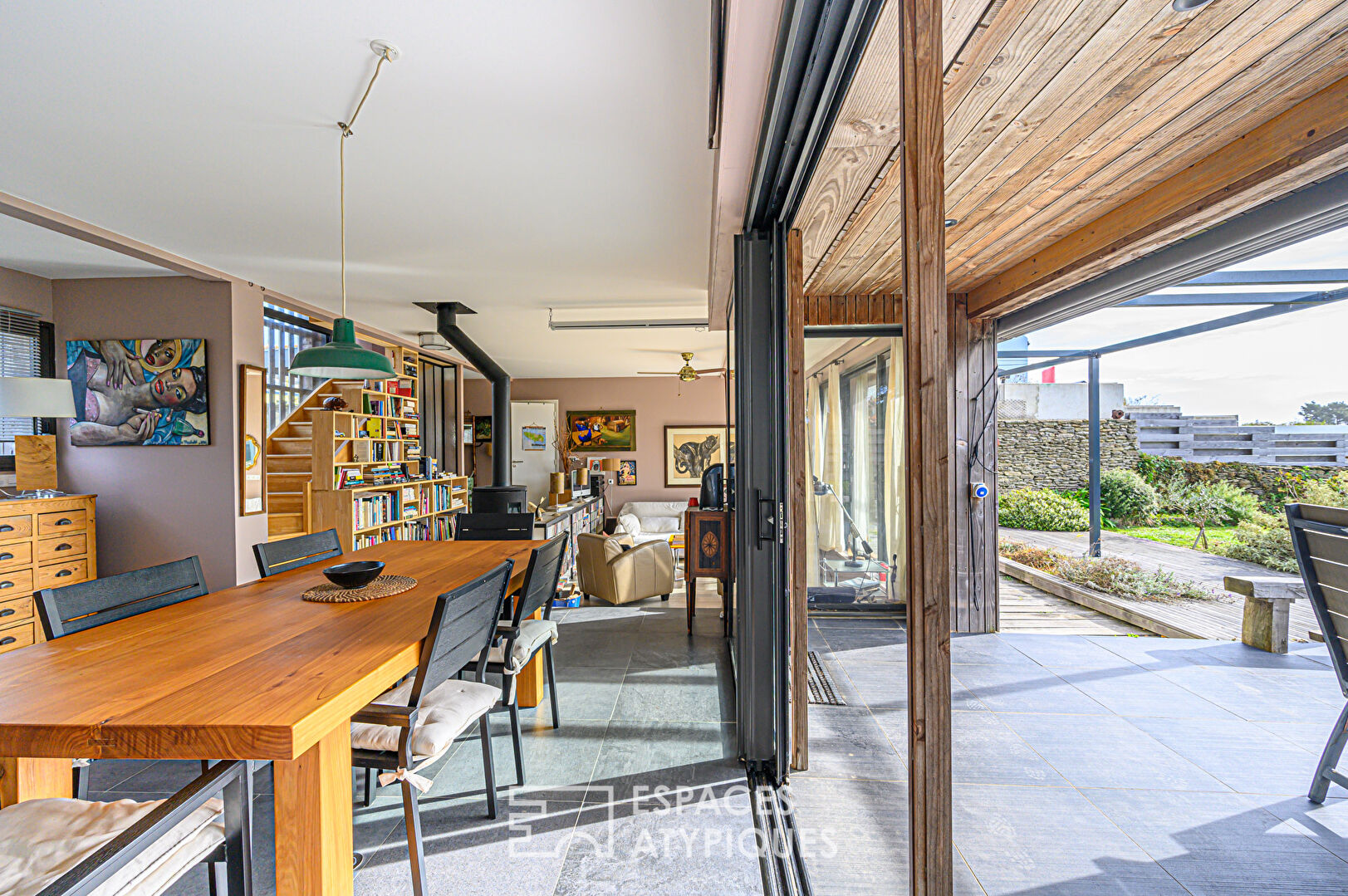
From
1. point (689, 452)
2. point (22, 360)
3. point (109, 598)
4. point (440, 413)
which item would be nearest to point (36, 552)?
point (22, 360)

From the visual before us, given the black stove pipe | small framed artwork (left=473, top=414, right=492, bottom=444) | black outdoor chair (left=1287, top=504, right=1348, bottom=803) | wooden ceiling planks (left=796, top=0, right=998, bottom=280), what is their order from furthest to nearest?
small framed artwork (left=473, top=414, right=492, bottom=444) → the black stove pipe → wooden ceiling planks (left=796, top=0, right=998, bottom=280) → black outdoor chair (left=1287, top=504, right=1348, bottom=803)

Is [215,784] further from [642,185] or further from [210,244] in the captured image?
[210,244]

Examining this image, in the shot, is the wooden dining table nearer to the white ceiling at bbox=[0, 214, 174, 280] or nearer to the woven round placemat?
the woven round placemat

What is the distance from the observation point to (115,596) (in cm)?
189

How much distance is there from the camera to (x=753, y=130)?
1.74 m

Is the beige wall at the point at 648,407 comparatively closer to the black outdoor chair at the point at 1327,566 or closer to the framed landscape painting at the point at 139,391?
the framed landscape painting at the point at 139,391

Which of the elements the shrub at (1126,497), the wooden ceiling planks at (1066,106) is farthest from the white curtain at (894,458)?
the shrub at (1126,497)

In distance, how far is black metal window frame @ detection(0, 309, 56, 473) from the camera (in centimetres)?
386

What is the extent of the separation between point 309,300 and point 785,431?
4386 millimetres

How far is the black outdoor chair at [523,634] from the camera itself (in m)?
2.24

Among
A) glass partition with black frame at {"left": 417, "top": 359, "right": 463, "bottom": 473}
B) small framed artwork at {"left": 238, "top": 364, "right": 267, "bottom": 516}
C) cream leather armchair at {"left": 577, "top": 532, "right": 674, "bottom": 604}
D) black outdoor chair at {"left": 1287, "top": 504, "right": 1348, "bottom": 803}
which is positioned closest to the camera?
black outdoor chair at {"left": 1287, "top": 504, "right": 1348, "bottom": 803}

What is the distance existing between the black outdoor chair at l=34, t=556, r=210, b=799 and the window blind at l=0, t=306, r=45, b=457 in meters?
3.04

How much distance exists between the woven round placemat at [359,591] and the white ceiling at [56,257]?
2817 millimetres

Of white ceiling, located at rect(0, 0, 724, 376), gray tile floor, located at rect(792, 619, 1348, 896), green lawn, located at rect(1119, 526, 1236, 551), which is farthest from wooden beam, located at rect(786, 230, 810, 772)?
green lawn, located at rect(1119, 526, 1236, 551)
